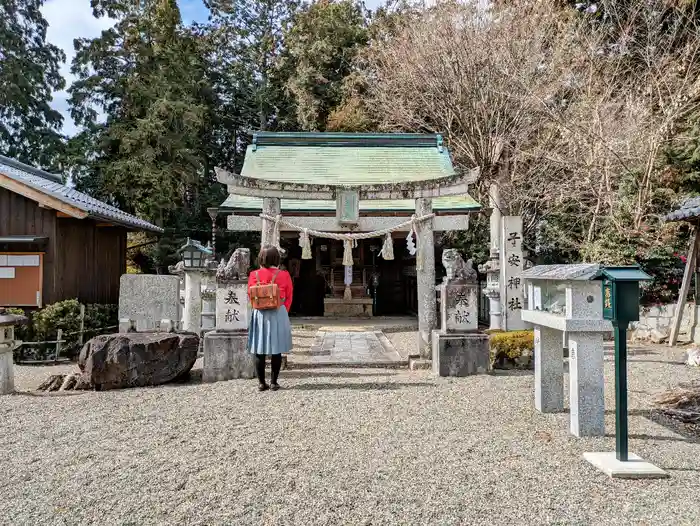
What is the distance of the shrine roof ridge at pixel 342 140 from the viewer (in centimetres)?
1572

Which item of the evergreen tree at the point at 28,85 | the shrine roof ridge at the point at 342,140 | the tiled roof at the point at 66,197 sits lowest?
the tiled roof at the point at 66,197

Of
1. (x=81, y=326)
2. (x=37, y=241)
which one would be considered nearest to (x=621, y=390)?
(x=81, y=326)

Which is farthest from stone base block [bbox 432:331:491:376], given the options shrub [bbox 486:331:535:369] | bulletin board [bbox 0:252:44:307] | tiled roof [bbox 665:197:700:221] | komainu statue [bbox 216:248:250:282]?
bulletin board [bbox 0:252:44:307]

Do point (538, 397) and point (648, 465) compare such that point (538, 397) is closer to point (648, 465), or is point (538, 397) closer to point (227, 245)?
point (648, 465)

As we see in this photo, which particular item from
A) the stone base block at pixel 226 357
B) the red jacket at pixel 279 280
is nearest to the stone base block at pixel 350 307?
the stone base block at pixel 226 357

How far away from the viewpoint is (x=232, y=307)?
7.45 metres

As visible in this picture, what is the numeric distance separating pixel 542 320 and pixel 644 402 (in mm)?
2060

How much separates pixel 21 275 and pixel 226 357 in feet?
21.4

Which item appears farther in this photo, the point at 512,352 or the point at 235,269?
the point at 512,352

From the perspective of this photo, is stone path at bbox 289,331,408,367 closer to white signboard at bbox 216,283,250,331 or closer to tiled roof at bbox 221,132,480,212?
white signboard at bbox 216,283,250,331

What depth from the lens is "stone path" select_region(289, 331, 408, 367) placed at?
855 centimetres

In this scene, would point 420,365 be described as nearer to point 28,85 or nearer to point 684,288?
point 684,288

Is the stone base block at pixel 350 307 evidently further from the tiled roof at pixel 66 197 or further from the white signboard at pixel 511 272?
the white signboard at pixel 511 272

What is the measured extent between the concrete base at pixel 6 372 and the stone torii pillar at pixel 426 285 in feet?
19.9
